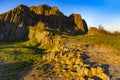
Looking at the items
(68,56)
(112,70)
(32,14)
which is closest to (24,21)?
(32,14)

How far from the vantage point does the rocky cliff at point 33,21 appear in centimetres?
7619

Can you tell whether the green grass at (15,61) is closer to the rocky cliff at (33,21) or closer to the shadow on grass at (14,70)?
the shadow on grass at (14,70)

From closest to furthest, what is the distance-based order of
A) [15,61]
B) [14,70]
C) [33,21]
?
1. [14,70]
2. [15,61]
3. [33,21]

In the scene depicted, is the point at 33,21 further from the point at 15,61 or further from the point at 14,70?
the point at 14,70

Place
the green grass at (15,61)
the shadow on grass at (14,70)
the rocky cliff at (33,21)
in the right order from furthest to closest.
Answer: the rocky cliff at (33,21), the green grass at (15,61), the shadow on grass at (14,70)

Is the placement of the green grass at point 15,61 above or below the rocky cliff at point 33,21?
below

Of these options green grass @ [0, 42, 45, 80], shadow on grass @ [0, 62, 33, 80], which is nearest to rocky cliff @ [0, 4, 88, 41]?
green grass @ [0, 42, 45, 80]

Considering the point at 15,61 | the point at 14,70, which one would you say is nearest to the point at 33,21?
the point at 15,61

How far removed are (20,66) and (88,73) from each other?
10468mm

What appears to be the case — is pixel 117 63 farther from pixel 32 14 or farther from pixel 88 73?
pixel 32 14

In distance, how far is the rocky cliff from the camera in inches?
3000

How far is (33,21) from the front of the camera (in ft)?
271

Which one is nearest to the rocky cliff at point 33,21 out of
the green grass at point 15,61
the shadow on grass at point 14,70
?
the green grass at point 15,61

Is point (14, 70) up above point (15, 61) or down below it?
below
